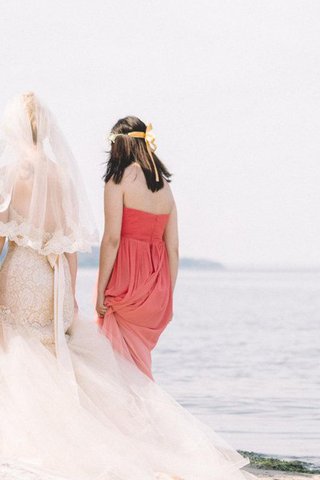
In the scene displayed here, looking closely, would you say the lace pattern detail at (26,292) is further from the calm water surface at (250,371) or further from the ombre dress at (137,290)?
the calm water surface at (250,371)

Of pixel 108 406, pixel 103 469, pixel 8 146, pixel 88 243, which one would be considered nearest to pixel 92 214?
pixel 88 243

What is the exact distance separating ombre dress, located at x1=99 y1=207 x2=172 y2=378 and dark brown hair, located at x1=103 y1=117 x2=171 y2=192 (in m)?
0.20

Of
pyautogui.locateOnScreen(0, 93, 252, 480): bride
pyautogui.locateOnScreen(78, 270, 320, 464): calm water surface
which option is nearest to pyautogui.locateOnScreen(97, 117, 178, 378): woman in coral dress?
pyautogui.locateOnScreen(0, 93, 252, 480): bride

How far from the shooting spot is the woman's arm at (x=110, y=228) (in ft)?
19.7

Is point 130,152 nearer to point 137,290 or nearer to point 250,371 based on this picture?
point 137,290

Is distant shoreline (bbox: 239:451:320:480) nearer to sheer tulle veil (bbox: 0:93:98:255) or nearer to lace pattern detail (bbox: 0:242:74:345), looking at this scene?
lace pattern detail (bbox: 0:242:74:345)

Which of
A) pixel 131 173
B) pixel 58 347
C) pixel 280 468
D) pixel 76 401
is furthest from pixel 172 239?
pixel 280 468

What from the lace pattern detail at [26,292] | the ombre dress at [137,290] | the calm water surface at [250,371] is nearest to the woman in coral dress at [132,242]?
the ombre dress at [137,290]

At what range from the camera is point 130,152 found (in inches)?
241

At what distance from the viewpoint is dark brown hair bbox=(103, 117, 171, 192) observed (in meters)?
6.09

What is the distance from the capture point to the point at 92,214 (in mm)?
5875

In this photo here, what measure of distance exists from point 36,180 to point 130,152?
694 millimetres

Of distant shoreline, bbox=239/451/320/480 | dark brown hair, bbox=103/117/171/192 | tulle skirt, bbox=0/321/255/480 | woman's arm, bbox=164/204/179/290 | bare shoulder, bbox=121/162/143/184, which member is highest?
dark brown hair, bbox=103/117/171/192

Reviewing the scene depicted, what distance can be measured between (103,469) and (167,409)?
0.71m
